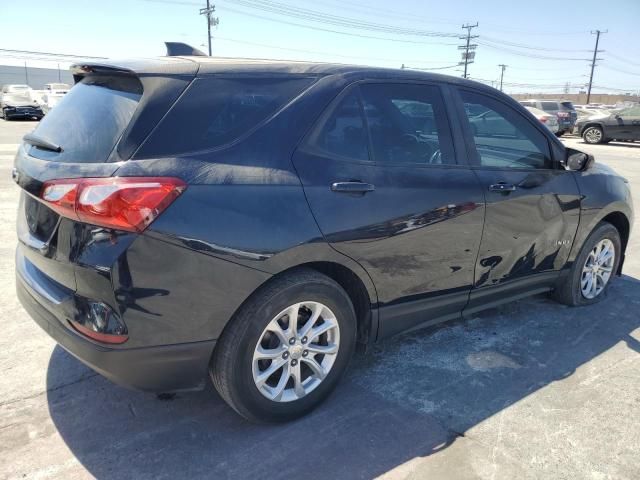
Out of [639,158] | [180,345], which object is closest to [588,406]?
[180,345]

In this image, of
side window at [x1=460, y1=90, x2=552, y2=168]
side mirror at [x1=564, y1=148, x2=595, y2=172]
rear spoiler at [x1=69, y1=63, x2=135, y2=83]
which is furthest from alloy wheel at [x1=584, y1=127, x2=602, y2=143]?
rear spoiler at [x1=69, y1=63, x2=135, y2=83]

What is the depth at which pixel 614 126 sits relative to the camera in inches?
829

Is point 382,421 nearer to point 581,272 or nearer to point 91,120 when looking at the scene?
point 91,120

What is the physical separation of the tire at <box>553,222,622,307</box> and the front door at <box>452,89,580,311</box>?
0.22m

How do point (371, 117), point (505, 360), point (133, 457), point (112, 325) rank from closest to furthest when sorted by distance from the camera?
point (112, 325), point (133, 457), point (371, 117), point (505, 360)

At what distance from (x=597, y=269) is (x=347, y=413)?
9.28ft

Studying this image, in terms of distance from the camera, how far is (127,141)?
225 centimetres

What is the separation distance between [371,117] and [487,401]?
5.73 feet

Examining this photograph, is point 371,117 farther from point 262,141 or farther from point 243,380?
point 243,380

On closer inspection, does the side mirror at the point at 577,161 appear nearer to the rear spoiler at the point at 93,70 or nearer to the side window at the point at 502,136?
the side window at the point at 502,136

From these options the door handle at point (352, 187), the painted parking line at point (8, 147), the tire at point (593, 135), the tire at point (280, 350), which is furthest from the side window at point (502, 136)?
the tire at point (593, 135)

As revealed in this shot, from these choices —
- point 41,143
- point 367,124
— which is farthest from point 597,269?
point 41,143

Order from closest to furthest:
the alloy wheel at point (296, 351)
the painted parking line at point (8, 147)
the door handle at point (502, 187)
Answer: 1. the alloy wheel at point (296, 351)
2. the door handle at point (502, 187)
3. the painted parking line at point (8, 147)

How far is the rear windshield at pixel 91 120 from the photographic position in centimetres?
233
